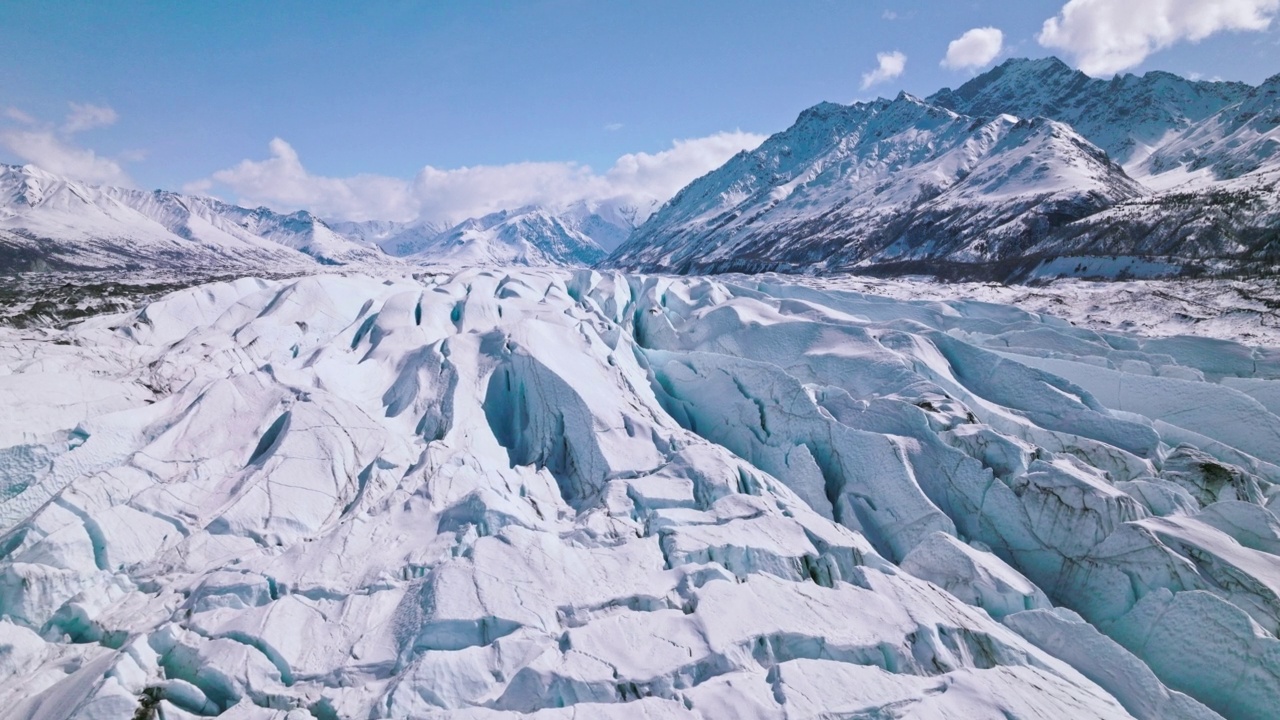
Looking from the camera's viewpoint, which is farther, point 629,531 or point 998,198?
point 998,198

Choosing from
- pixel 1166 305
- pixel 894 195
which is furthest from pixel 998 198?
pixel 1166 305

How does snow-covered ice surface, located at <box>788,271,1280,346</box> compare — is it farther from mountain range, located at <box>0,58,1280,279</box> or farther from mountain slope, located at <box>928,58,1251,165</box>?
mountain slope, located at <box>928,58,1251,165</box>

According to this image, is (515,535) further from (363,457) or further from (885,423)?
(885,423)

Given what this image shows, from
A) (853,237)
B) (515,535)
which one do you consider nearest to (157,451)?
(515,535)

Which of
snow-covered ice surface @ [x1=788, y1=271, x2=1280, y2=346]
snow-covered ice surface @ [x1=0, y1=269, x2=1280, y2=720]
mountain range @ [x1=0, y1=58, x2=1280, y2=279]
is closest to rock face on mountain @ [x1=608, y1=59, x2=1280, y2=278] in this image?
mountain range @ [x1=0, y1=58, x2=1280, y2=279]

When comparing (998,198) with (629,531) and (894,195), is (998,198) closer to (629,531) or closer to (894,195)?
(894,195)

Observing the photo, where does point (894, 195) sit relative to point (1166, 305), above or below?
above

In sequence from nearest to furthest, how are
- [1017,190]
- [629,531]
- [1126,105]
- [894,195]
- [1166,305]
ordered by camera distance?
[629,531], [1166,305], [1017,190], [894,195], [1126,105]
